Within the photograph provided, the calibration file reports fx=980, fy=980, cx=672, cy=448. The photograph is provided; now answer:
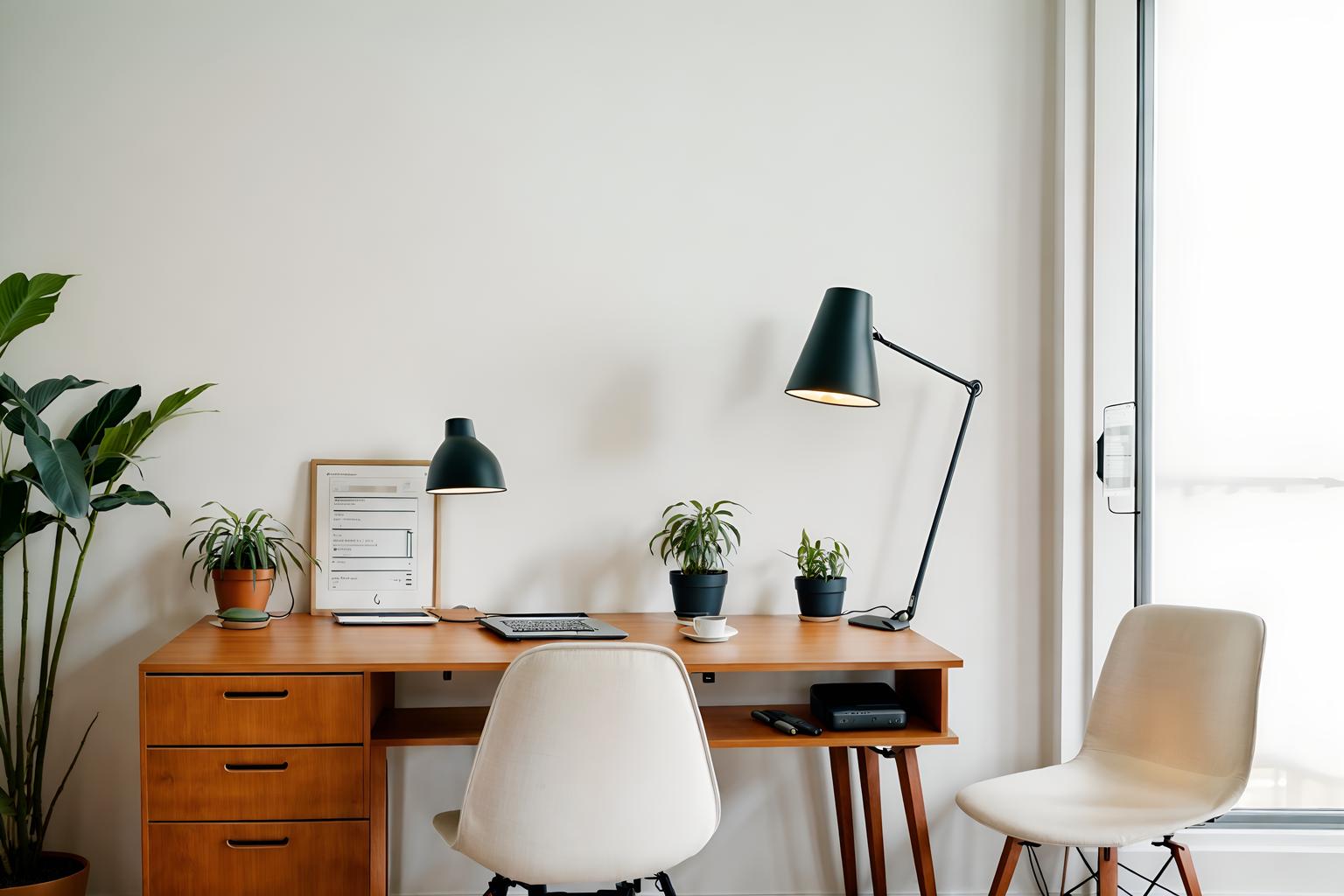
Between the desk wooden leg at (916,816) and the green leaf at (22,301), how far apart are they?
7.12 ft

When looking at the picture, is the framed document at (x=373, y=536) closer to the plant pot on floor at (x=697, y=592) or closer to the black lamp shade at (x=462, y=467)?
the black lamp shade at (x=462, y=467)

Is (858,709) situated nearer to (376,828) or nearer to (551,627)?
(551,627)

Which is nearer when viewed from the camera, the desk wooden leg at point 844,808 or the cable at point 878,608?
the desk wooden leg at point 844,808

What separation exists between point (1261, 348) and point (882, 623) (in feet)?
4.10

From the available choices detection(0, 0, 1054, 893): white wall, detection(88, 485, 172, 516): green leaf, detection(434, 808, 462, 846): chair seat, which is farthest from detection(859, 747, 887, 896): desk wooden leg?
detection(88, 485, 172, 516): green leaf

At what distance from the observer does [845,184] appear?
8.68ft

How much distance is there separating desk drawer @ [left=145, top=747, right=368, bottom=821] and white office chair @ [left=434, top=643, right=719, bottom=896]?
478 millimetres

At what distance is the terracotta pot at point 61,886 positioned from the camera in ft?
7.15

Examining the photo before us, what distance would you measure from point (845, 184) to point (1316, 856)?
2132 mm

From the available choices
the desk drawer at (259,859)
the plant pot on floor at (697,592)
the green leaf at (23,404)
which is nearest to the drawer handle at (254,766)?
the desk drawer at (259,859)

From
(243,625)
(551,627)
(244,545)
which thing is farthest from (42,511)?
(551,627)

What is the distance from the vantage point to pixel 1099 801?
1990mm

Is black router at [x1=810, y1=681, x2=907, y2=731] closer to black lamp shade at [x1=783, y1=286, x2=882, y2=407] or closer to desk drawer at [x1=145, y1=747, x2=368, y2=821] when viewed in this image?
black lamp shade at [x1=783, y1=286, x2=882, y2=407]

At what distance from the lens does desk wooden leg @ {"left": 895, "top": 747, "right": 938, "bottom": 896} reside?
2273 millimetres
